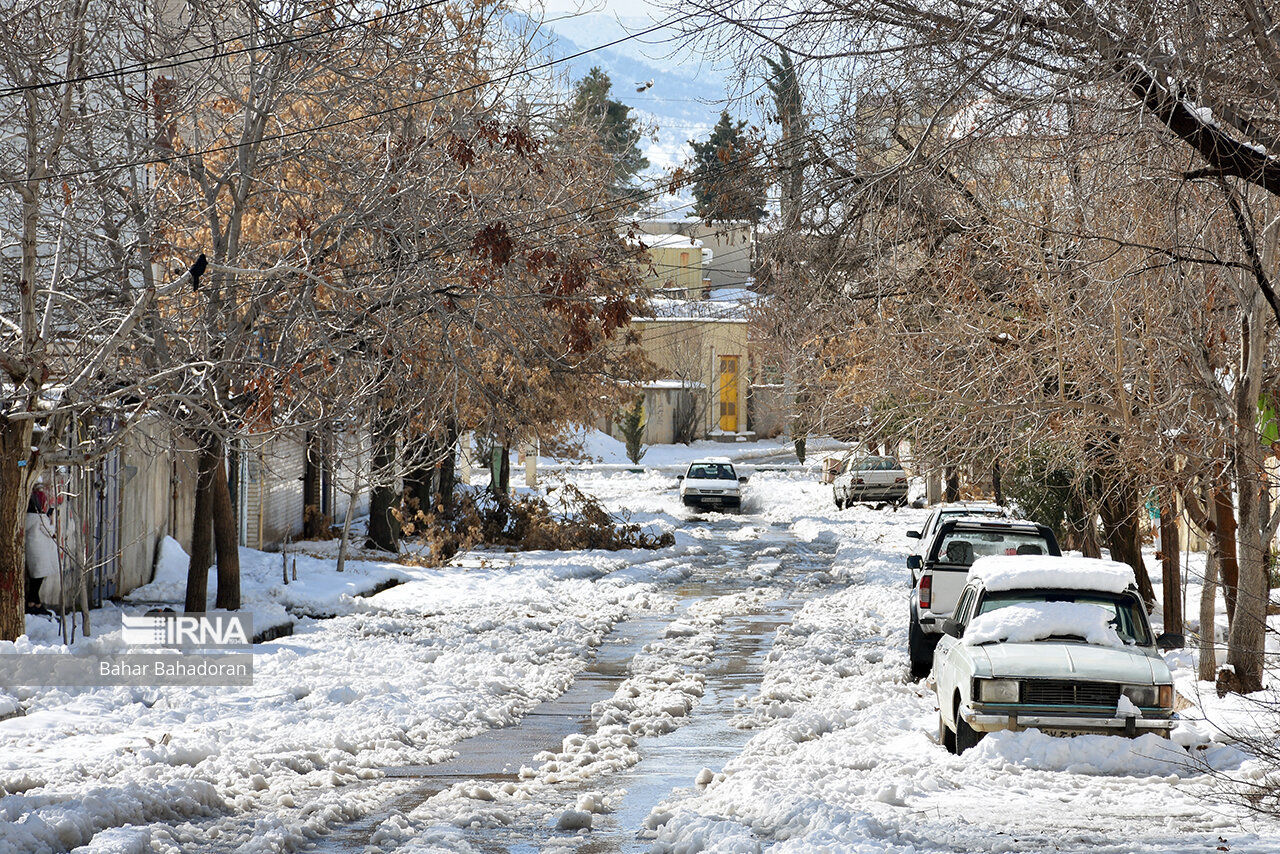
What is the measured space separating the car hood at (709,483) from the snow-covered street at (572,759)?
2313cm

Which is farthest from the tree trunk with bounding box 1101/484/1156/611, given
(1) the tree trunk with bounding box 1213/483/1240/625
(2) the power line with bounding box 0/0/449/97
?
(2) the power line with bounding box 0/0/449/97

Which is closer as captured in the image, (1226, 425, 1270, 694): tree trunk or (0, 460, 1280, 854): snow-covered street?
(0, 460, 1280, 854): snow-covered street

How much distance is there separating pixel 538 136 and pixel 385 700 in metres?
10.9

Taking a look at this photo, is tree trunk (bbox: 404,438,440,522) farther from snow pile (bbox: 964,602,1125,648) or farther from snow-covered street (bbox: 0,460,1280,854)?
snow pile (bbox: 964,602,1125,648)

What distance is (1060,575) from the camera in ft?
35.9

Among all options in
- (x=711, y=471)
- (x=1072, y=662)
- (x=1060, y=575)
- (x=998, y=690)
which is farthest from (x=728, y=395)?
(x=998, y=690)

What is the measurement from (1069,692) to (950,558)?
532 cm

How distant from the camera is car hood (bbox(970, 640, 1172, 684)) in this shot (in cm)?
958

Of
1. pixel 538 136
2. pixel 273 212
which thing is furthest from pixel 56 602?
pixel 538 136

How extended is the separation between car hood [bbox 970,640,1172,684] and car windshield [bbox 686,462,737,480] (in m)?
31.7

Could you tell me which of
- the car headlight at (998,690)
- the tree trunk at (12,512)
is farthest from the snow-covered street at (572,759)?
the tree trunk at (12,512)

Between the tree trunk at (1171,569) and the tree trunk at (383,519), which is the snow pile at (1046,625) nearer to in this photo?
the tree trunk at (1171,569)

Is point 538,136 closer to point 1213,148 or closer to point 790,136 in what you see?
point 790,136

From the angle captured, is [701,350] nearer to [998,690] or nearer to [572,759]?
[572,759]
